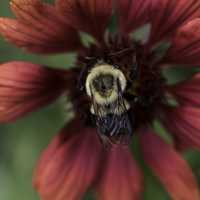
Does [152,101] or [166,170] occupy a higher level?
[152,101]

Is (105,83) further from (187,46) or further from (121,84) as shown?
(187,46)

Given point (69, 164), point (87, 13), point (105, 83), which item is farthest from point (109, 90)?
point (69, 164)

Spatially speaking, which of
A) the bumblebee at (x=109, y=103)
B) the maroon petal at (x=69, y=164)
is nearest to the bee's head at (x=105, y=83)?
the bumblebee at (x=109, y=103)

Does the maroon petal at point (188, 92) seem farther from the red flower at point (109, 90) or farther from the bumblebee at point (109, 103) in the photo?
the bumblebee at point (109, 103)

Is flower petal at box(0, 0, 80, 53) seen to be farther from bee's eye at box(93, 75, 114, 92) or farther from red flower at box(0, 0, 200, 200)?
bee's eye at box(93, 75, 114, 92)

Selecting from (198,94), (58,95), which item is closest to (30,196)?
(58,95)

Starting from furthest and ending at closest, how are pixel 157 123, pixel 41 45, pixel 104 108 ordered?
pixel 157 123
pixel 41 45
pixel 104 108

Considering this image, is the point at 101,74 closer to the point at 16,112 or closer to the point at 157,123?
the point at 16,112
